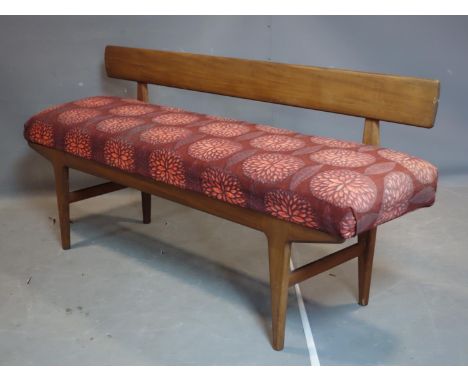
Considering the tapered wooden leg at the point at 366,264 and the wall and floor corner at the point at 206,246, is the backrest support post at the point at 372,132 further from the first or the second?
the wall and floor corner at the point at 206,246

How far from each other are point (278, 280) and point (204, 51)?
1865 mm

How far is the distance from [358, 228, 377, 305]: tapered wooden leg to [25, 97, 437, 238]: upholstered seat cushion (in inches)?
12.2

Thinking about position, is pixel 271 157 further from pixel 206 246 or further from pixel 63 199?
pixel 63 199

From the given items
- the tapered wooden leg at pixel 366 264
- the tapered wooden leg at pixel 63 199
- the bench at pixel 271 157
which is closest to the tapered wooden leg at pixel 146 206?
the bench at pixel 271 157

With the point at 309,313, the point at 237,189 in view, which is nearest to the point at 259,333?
the point at 309,313

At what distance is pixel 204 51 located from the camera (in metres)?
3.65

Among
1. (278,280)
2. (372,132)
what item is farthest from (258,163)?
(372,132)

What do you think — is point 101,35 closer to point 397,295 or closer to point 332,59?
point 332,59

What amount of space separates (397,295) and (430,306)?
14 cm

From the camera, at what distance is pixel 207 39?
362 cm

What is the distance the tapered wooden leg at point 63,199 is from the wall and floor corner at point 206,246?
7cm

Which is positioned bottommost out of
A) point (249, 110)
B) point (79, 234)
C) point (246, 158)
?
point (79, 234)

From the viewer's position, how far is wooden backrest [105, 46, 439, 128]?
89.9 inches

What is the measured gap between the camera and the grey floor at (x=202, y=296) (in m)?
2.20
